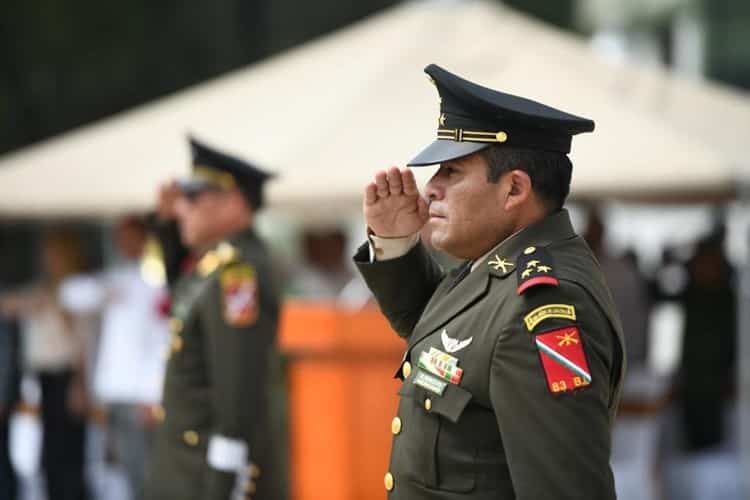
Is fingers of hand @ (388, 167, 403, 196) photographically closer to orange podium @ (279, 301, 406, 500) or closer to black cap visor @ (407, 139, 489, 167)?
black cap visor @ (407, 139, 489, 167)

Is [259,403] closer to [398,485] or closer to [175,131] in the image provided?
[398,485]

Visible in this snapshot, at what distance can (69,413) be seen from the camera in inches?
271

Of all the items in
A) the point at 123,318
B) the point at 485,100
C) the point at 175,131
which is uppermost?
the point at 175,131

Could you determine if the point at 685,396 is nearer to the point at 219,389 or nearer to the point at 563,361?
the point at 219,389

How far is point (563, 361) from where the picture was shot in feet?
7.04

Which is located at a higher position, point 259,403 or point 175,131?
point 175,131

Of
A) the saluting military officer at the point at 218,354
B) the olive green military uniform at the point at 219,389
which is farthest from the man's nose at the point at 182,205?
the olive green military uniform at the point at 219,389

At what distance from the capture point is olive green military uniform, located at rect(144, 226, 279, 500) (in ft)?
13.1

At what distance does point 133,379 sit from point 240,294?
2701 mm

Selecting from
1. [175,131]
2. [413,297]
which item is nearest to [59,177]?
[175,131]

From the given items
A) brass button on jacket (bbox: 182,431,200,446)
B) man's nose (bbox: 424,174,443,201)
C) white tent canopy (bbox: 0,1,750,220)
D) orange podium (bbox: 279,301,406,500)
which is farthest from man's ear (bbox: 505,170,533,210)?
orange podium (bbox: 279,301,406,500)

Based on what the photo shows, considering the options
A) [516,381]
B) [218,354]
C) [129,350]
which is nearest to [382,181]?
[516,381]

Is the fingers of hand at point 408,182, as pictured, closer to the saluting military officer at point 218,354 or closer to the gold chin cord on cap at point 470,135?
the gold chin cord on cap at point 470,135

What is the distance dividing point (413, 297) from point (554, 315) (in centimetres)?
59
